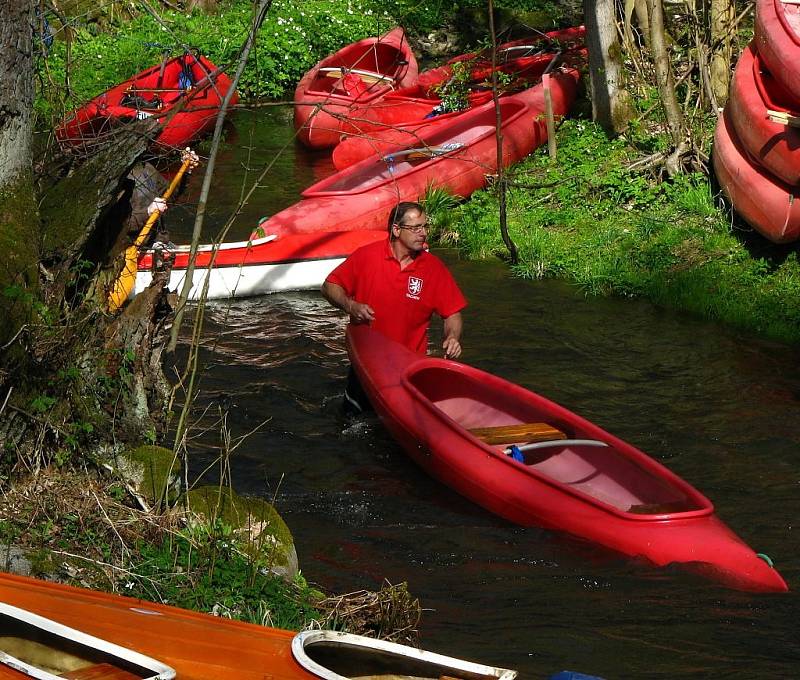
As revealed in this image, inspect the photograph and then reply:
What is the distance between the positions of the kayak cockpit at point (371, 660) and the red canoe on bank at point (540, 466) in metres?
2.20

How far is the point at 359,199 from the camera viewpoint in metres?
11.9

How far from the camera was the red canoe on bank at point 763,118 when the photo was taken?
9680 mm

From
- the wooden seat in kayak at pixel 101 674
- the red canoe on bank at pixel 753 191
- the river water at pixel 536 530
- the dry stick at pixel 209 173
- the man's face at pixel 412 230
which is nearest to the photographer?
the wooden seat in kayak at pixel 101 674

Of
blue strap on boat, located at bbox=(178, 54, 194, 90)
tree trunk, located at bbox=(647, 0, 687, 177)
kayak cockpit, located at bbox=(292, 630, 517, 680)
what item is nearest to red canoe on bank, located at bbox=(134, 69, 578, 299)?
tree trunk, located at bbox=(647, 0, 687, 177)

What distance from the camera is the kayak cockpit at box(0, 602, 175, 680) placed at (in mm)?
3791

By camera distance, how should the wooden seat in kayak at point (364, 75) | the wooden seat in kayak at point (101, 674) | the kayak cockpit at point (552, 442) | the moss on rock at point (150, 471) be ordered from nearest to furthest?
1. the wooden seat in kayak at point (101, 674)
2. the moss on rock at point (150, 471)
3. the kayak cockpit at point (552, 442)
4. the wooden seat in kayak at point (364, 75)

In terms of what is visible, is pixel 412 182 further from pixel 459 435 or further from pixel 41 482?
pixel 41 482

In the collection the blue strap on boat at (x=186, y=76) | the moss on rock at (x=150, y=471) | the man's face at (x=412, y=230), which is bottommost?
the moss on rock at (x=150, y=471)

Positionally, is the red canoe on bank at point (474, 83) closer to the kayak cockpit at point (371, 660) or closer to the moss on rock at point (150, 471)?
the moss on rock at point (150, 471)

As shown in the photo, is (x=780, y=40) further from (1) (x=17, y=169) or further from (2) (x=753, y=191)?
(1) (x=17, y=169)

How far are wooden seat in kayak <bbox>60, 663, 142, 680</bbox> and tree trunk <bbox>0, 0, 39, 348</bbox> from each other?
213cm

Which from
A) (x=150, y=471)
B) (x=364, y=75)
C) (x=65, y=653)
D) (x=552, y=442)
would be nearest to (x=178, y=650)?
(x=65, y=653)

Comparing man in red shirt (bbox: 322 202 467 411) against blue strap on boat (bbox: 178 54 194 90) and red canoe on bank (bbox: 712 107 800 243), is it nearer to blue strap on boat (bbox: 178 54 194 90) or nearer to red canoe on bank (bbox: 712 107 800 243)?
red canoe on bank (bbox: 712 107 800 243)

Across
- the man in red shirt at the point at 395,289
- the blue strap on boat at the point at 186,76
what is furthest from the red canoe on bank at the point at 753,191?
the blue strap on boat at the point at 186,76
